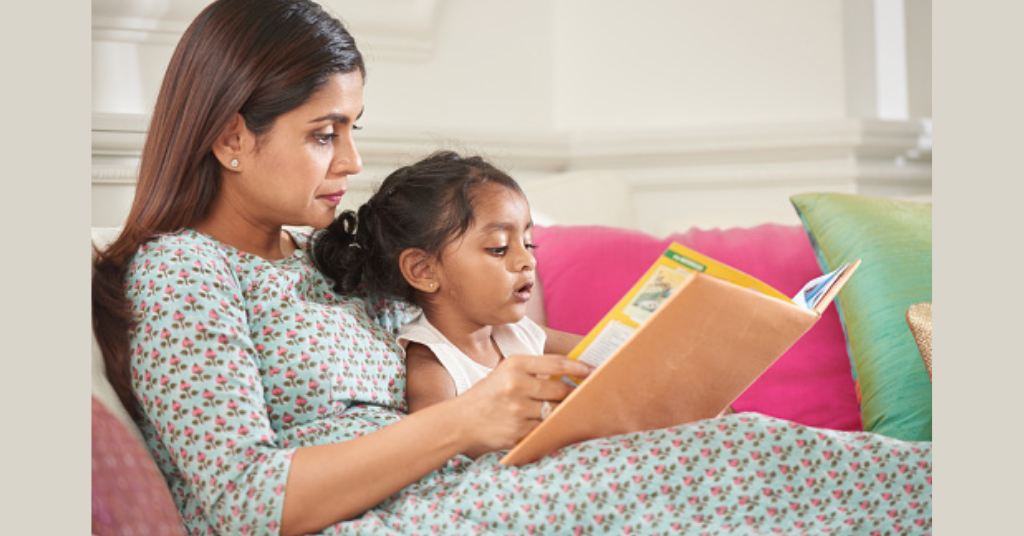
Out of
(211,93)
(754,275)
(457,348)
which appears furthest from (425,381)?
(754,275)

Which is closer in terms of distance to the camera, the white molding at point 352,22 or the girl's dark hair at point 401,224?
the girl's dark hair at point 401,224

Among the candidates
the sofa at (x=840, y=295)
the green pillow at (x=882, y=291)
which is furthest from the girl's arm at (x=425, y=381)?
the green pillow at (x=882, y=291)

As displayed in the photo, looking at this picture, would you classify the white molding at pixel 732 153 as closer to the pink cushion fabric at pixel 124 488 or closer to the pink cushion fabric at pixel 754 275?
the pink cushion fabric at pixel 754 275

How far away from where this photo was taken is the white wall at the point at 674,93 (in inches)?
89.9

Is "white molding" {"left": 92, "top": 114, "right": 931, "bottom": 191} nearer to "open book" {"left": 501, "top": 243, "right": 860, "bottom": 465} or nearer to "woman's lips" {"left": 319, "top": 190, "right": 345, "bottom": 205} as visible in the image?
"woman's lips" {"left": 319, "top": 190, "right": 345, "bottom": 205}

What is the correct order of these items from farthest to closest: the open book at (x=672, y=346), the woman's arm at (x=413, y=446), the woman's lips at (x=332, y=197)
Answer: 1. the woman's lips at (x=332, y=197)
2. the woman's arm at (x=413, y=446)
3. the open book at (x=672, y=346)

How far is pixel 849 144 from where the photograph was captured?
7.48 ft

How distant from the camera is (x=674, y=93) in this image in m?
2.41

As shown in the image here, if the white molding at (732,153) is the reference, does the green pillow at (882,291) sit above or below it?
below

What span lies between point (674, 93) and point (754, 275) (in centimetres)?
77

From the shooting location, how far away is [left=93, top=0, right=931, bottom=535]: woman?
1063 millimetres

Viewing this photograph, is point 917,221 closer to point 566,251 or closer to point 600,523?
point 566,251

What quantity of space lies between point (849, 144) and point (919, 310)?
0.81 m

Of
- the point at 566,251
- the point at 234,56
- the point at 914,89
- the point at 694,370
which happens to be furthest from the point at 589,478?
the point at 914,89
